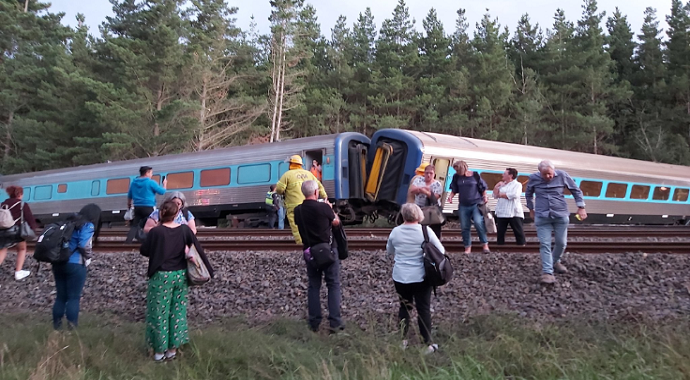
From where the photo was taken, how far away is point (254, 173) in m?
15.8

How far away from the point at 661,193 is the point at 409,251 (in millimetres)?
17295

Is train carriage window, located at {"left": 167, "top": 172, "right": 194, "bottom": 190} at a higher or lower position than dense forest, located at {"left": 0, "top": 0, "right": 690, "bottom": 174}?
lower

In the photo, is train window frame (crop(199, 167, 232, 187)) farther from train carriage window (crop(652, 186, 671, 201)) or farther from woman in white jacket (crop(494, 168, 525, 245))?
train carriage window (crop(652, 186, 671, 201))

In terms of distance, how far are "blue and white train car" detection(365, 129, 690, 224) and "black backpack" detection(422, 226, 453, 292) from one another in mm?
9602

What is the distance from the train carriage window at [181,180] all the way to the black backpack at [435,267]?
13.9 m

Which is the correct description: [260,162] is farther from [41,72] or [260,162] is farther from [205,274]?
[41,72]

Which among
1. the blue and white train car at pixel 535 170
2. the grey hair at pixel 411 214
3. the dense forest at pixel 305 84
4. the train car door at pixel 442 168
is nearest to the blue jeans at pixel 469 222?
the grey hair at pixel 411 214

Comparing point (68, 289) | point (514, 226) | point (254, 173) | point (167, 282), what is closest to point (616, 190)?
point (514, 226)

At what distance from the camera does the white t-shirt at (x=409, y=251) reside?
4.48 metres

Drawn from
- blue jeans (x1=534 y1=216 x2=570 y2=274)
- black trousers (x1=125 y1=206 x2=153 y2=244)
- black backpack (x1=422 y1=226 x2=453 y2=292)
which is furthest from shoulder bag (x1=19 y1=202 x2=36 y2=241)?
blue jeans (x1=534 y1=216 x2=570 y2=274)

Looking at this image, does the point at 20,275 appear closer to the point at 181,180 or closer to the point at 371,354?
the point at 371,354

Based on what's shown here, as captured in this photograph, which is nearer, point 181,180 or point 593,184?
point 593,184

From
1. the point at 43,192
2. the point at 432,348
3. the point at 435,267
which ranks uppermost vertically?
the point at 43,192

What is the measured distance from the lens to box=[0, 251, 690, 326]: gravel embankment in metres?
5.16
